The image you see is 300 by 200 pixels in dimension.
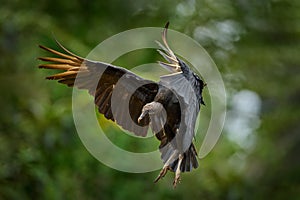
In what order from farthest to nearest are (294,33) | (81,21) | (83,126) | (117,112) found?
(294,33) → (81,21) → (83,126) → (117,112)

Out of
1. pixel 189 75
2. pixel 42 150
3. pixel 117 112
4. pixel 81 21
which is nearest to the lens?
pixel 189 75

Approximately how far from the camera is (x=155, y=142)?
541cm

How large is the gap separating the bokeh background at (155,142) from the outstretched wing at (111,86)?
9.76ft

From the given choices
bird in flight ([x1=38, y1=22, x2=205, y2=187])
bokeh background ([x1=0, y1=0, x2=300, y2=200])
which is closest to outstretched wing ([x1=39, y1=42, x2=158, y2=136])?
bird in flight ([x1=38, y1=22, x2=205, y2=187])

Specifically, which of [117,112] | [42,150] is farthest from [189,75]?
[42,150]

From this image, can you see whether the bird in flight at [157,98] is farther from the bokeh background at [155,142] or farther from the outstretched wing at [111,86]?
the bokeh background at [155,142]

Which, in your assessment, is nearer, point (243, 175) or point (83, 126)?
point (83, 126)

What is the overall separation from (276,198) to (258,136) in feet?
2.06

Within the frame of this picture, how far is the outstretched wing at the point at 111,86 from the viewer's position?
1987mm

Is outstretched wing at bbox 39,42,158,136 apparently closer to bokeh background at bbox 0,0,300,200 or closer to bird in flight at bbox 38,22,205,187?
bird in flight at bbox 38,22,205,187

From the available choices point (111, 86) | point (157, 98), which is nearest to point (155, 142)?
point (111, 86)

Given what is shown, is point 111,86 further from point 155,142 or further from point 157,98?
point 155,142

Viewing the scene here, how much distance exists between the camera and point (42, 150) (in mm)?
6148

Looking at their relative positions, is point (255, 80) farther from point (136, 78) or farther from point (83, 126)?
point (136, 78)
